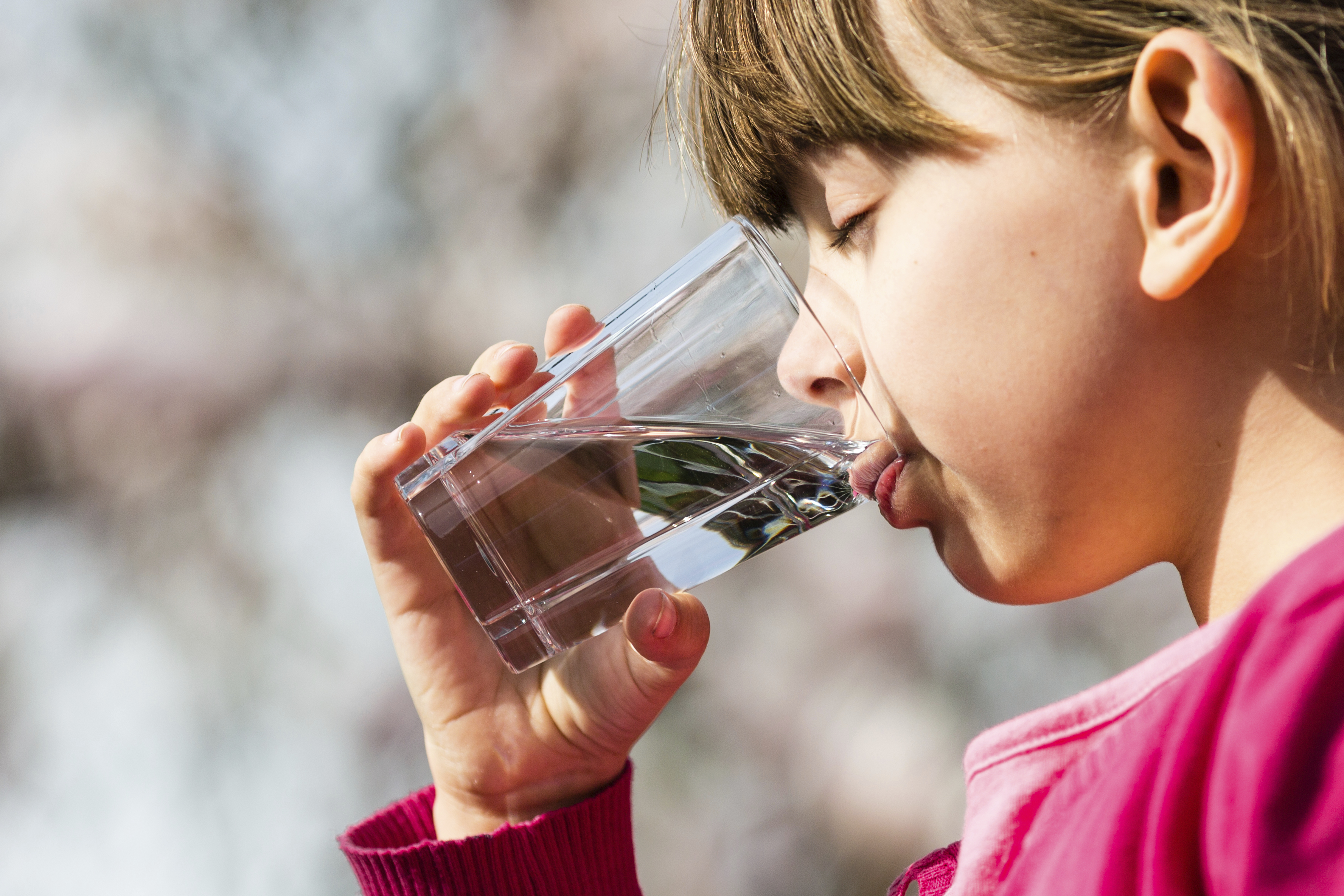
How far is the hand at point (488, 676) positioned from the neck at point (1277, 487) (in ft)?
0.91

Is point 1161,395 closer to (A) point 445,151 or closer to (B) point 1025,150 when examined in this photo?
(B) point 1025,150

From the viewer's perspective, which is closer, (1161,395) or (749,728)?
(1161,395)

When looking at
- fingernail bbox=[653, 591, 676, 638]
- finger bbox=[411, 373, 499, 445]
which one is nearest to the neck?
fingernail bbox=[653, 591, 676, 638]

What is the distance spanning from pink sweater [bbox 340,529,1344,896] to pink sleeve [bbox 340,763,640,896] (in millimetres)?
264

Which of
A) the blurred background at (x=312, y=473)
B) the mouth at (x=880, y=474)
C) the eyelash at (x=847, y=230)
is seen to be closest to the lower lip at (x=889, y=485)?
the mouth at (x=880, y=474)

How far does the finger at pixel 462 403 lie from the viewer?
24.0 inches

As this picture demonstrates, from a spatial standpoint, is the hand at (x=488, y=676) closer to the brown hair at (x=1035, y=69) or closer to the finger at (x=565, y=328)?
the finger at (x=565, y=328)

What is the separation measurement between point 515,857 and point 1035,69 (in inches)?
20.2

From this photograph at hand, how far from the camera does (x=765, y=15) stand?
522mm

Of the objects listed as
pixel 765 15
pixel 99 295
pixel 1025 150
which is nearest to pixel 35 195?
pixel 99 295

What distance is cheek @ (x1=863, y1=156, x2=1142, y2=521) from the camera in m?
0.45

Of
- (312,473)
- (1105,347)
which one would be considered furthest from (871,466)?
(312,473)

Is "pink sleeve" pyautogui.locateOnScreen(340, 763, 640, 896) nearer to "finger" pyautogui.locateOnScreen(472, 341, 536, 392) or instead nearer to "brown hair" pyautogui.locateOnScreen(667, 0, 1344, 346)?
"finger" pyautogui.locateOnScreen(472, 341, 536, 392)

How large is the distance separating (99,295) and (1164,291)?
Result: 71 centimetres
